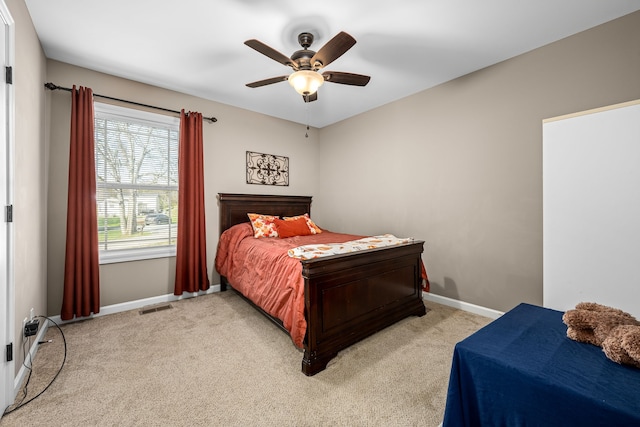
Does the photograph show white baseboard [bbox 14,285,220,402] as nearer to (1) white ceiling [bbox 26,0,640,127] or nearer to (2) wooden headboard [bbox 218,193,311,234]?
(2) wooden headboard [bbox 218,193,311,234]

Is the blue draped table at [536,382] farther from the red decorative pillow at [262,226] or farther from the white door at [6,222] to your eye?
the red decorative pillow at [262,226]

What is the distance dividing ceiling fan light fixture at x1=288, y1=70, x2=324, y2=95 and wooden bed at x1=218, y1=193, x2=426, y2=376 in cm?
141

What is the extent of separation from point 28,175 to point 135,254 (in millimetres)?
1341

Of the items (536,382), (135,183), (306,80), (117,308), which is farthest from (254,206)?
(536,382)

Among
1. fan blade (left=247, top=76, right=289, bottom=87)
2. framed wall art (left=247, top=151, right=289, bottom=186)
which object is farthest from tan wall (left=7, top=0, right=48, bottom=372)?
framed wall art (left=247, top=151, right=289, bottom=186)

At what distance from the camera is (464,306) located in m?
3.05

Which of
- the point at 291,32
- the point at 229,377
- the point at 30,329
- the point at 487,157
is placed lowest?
the point at 229,377

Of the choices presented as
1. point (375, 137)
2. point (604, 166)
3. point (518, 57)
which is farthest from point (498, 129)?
point (375, 137)

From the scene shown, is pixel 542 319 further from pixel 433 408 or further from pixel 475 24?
pixel 475 24

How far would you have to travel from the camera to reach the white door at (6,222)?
154 cm

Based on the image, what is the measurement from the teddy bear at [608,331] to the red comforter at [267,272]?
1467 millimetres

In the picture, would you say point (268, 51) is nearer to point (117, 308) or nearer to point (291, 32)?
point (291, 32)

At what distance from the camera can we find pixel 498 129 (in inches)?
109

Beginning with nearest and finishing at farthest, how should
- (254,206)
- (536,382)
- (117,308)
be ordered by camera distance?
(536,382) → (117,308) → (254,206)
